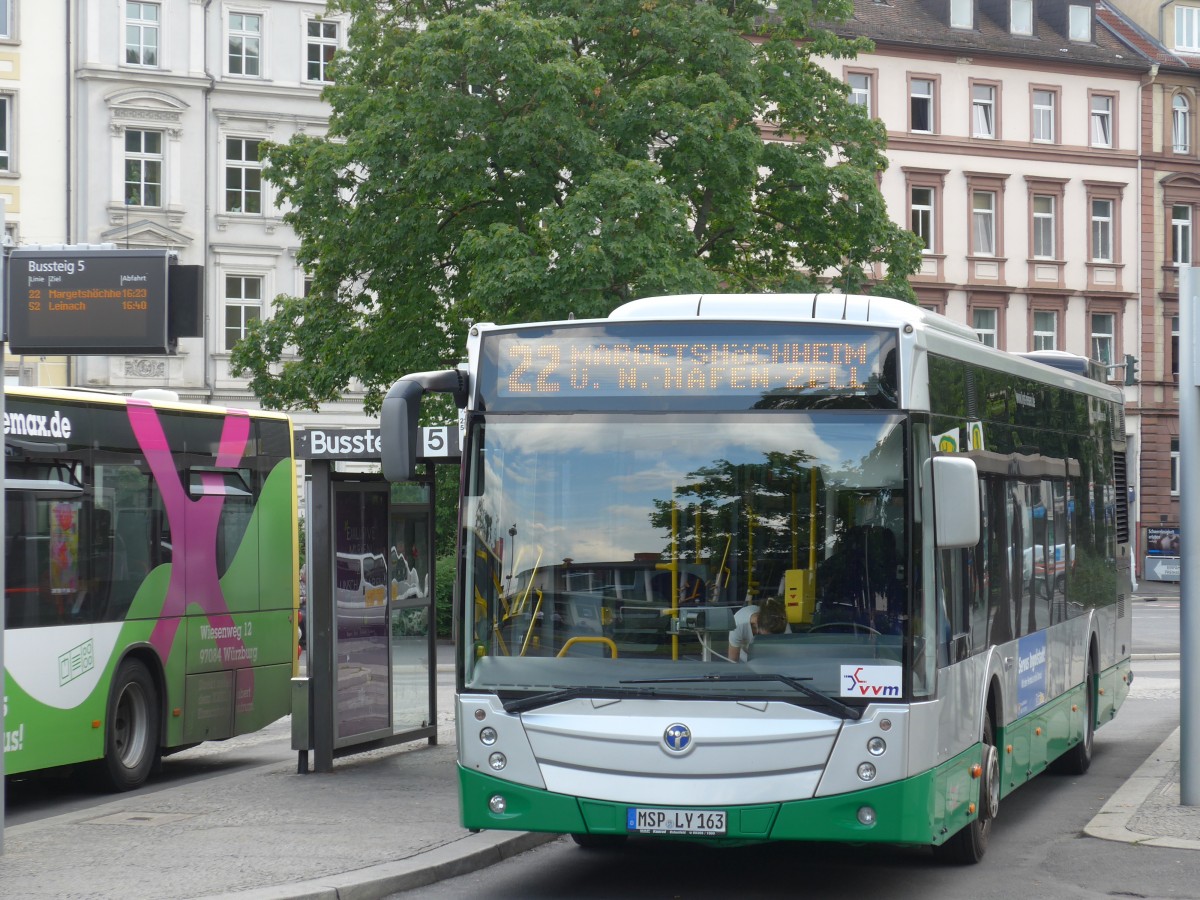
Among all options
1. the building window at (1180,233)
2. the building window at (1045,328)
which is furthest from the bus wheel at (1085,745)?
the building window at (1180,233)

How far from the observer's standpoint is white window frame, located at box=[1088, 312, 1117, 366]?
57.2 meters

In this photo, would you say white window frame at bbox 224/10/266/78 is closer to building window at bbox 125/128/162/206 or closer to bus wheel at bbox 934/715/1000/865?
building window at bbox 125/128/162/206

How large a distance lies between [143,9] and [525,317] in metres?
24.3

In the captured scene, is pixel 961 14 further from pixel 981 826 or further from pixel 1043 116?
pixel 981 826

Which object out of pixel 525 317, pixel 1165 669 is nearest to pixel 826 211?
pixel 525 317

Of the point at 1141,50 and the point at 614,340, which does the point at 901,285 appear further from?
the point at 1141,50

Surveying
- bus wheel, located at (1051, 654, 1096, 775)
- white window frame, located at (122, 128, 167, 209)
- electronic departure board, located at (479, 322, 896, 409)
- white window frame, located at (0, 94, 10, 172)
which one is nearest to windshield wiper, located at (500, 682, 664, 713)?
electronic departure board, located at (479, 322, 896, 409)

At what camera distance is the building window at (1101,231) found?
5728 centimetres

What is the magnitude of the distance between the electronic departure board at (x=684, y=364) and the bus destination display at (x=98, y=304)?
81.2 inches

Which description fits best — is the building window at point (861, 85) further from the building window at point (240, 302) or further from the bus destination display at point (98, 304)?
the bus destination display at point (98, 304)

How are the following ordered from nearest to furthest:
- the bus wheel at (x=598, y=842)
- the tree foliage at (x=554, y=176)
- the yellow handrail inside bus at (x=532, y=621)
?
the yellow handrail inside bus at (x=532, y=621)
the bus wheel at (x=598, y=842)
the tree foliage at (x=554, y=176)

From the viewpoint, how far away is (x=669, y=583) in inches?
328

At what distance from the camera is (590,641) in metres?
8.45

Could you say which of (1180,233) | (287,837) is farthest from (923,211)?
(287,837)
